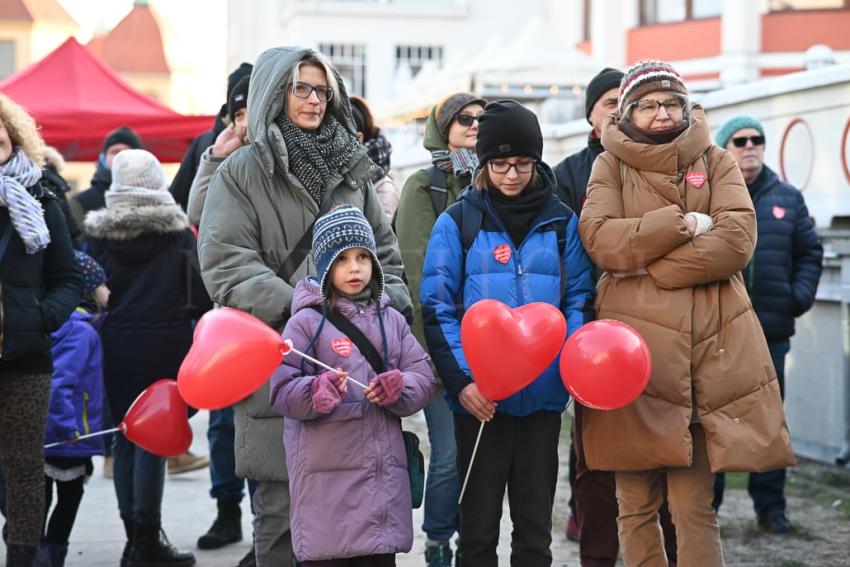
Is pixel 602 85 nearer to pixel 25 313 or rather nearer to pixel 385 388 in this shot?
pixel 385 388

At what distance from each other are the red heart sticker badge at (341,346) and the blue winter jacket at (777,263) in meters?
3.28

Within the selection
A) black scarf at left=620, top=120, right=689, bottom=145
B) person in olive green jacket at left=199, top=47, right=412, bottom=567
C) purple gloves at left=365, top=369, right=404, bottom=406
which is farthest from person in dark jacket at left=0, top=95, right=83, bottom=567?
black scarf at left=620, top=120, right=689, bottom=145

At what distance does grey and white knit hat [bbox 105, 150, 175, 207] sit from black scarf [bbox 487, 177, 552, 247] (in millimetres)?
2255

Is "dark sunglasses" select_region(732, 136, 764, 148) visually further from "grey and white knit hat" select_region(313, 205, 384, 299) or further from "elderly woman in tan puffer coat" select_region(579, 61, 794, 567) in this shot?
"grey and white knit hat" select_region(313, 205, 384, 299)

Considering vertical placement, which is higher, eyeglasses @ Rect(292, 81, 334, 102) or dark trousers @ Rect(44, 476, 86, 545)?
eyeglasses @ Rect(292, 81, 334, 102)

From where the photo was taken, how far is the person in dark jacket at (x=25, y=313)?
222 inches

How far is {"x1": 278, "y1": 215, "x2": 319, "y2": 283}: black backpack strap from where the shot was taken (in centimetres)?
539

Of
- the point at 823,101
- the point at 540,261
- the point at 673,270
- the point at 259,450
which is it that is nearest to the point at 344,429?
the point at 259,450

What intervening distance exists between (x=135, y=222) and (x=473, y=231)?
2.19 m

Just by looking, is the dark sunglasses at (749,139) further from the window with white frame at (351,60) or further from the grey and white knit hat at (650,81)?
the window with white frame at (351,60)

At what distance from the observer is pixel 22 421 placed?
5.75 metres

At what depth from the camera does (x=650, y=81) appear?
5.31 metres

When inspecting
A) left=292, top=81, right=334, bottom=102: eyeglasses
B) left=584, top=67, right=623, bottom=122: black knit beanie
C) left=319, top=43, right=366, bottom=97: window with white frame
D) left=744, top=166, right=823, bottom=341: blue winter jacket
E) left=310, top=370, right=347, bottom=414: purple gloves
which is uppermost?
left=319, top=43, right=366, bottom=97: window with white frame

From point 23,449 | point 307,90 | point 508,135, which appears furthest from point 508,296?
point 23,449
